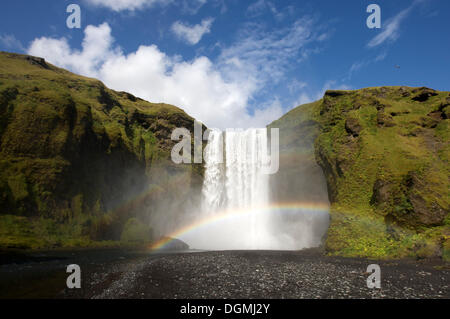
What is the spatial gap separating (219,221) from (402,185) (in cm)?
3082

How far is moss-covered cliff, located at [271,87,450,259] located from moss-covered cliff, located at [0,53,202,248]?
87.9ft

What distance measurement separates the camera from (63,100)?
3544cm

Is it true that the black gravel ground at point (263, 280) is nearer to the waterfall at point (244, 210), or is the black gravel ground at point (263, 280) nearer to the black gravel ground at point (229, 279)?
the black gravel ground at point (229, 279)

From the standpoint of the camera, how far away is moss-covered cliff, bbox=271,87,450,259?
19.5 metres

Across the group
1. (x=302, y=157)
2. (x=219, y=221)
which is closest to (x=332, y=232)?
(x=302, y=157)

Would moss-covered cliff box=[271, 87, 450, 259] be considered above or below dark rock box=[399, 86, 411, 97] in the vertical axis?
below

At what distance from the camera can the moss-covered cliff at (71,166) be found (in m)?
27.6

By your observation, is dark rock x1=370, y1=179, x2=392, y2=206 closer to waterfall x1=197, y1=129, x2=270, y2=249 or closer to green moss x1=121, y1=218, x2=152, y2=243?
waterfall x1=197, y1=129, x2=270, y2=249

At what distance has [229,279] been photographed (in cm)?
1316

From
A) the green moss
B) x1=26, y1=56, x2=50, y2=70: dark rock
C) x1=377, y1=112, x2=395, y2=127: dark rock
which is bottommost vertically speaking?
the green moss

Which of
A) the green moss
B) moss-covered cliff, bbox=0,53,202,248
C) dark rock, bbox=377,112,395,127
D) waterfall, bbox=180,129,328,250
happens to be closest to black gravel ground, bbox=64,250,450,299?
dark rock, bbox=377,112,395,127

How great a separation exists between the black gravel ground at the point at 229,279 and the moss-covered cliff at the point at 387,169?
10.6ft

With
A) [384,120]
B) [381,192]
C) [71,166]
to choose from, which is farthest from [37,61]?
[381,192]
